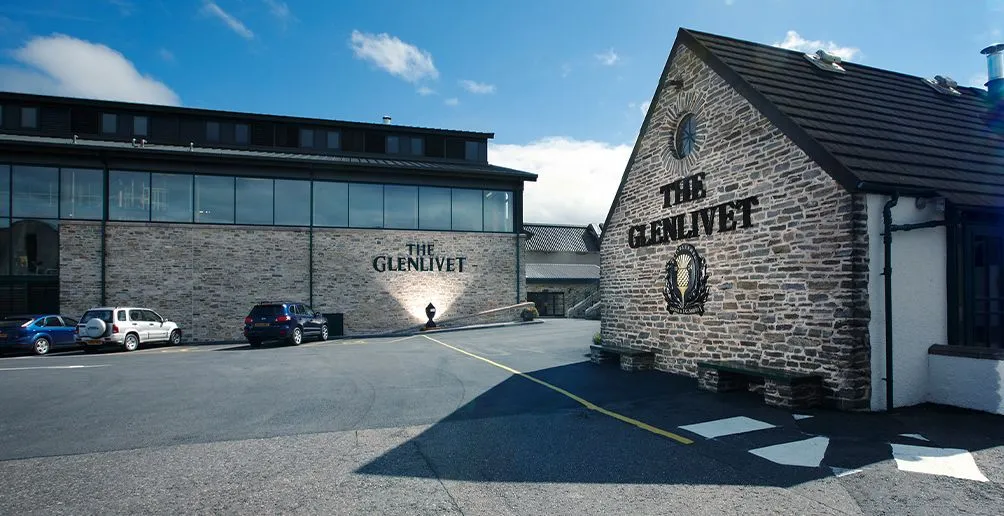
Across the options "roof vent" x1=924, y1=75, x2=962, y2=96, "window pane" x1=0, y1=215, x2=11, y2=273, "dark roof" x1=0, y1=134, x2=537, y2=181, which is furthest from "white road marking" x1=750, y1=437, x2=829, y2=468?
"window pane" x1=0, y1=215, x2=11, y2=273

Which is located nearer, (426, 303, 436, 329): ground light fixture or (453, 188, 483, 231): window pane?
(426, 303, 436, 329): ground light fixture

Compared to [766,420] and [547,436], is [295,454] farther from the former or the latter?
[766,420]

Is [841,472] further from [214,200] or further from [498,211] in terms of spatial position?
[214,200]

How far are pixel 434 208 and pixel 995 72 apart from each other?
22.2 metres

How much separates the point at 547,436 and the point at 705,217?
6.18 meters

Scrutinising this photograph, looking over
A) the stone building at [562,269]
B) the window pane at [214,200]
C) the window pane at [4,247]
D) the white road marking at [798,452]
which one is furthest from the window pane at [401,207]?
the white road marking at [798,452]

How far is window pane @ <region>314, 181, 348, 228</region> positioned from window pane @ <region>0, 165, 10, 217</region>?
12248mm

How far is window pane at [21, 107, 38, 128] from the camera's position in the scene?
1072 inches

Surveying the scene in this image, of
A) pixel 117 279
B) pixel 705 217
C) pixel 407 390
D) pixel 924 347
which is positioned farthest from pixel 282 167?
pixel 924 347

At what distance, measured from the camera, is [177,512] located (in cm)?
474

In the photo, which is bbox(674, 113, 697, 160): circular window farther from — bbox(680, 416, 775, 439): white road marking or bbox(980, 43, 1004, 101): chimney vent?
bbox(980, 43, 1004, 101): chimney vent

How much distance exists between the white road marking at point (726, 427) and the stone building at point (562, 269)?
1070 inches

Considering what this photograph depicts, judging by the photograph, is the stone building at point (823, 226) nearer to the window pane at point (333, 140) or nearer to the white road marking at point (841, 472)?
the white road marking at point (841, 472)

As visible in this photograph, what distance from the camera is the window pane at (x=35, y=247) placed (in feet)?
76.2
